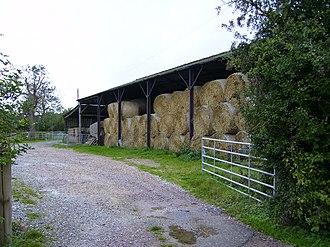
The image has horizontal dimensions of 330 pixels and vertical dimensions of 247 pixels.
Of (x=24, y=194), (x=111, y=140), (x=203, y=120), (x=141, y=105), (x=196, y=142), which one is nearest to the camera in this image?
(x=24, y=194)

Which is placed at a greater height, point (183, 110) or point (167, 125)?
point (183, 110)

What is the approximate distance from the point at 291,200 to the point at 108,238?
245 centimetres

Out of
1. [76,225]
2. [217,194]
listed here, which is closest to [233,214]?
[217,194]

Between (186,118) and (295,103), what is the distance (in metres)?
9.73

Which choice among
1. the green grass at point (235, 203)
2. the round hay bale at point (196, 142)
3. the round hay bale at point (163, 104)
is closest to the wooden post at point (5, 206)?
the green grass at point (235, 203)

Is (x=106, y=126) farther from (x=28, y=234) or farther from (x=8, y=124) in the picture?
(x=8, y=124)

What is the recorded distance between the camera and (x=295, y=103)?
3.37 m

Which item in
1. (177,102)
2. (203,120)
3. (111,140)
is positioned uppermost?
(177,102)

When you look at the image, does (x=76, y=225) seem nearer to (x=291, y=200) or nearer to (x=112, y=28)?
(x=291, y=200)

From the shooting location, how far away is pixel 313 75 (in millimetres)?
3068

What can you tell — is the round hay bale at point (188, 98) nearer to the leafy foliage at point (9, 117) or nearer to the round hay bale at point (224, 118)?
the round hay bale at point (224, 118)

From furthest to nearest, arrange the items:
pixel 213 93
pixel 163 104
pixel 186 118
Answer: pixel 163 104 → pixel 186 118 → pixel 213 93

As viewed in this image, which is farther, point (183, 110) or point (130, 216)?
point (183, 110)

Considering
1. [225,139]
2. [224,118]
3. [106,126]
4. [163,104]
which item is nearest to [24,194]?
[225,139]
